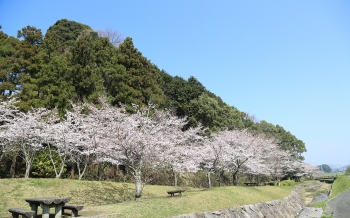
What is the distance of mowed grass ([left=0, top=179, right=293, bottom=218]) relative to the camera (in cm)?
1046

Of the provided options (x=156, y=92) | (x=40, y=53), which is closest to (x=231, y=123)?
(x=156, y=92)

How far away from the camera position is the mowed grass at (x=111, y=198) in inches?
412

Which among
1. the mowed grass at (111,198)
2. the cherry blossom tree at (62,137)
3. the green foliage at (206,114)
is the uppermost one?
the green foliage at (206,114)

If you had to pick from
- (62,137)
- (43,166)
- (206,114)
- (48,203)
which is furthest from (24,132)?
(206,114)

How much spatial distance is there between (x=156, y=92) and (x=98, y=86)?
709 centimetres

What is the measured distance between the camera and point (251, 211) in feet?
46.9

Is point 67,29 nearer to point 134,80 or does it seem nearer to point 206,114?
point 134,80

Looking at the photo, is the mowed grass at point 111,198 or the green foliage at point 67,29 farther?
the green foliage at point 67,29

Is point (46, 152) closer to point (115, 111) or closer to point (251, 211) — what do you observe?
point (115, 111)

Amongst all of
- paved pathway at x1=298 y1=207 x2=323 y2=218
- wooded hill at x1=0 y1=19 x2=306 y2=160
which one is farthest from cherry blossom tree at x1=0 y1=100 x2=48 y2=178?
paved pathway at x1=298 y1=207 x2=323 y2=218

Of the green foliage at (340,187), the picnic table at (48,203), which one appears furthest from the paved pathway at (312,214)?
the picnic table at (48,203)

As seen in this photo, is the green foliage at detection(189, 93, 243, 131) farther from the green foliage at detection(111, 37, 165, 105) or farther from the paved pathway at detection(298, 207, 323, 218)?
the paved pathway at detection(298, 207, 323, 218)

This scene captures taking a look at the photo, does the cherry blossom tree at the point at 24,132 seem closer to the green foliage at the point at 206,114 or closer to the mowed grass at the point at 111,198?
the mowed grass at the point at 111,198

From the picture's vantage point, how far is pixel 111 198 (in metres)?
14.9
